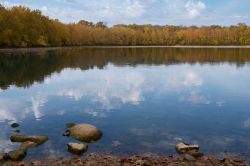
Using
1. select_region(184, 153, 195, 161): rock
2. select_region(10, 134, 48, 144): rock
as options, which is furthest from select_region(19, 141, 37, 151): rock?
select_region(184, 153, 195, 161): rock

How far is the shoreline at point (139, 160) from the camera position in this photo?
17.7m

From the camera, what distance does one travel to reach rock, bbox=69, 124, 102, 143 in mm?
21906

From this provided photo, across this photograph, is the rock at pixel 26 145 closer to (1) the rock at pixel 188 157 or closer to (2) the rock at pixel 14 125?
(2) the rock at pixel 14 125

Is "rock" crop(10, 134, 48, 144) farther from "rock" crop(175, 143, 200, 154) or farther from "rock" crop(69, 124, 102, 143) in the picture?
"rock" crop(175, 143, 200, 154)

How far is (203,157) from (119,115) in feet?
37.0

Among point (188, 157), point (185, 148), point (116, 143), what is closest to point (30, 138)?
point (116, 143)

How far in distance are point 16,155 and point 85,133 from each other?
494cm

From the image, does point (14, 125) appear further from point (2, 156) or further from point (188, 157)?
point (188, 157)

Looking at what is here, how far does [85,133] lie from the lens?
22.2m

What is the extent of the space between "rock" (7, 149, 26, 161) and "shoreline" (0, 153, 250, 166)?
43 centimetres

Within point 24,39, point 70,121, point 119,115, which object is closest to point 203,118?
point 119,115

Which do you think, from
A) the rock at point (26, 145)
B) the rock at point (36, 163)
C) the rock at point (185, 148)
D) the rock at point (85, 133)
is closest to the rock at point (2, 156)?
the rock at point (26, 145)

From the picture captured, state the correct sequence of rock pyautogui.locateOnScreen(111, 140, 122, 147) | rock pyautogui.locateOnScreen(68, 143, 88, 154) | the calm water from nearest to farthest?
1. rock pyautogui.locateOnScreen(68, 143, 88, 154)
2. rock pyautogui.locateOnScreen(111, 140, 122, 147)
3. the calm water

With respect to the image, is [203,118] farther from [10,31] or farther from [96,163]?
[10,31]
